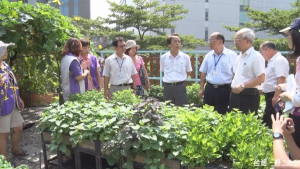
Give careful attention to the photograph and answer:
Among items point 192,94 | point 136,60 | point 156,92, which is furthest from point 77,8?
point 136,60

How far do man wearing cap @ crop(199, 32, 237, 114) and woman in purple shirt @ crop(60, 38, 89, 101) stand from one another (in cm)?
196

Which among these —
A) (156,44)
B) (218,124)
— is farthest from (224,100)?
(156,44)

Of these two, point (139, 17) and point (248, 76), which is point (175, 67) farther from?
point (139, 17)

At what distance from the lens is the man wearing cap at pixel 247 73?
383 cm

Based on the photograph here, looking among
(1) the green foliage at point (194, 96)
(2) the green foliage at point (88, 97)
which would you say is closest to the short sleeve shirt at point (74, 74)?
(2) the green foliage at point (88, 97)

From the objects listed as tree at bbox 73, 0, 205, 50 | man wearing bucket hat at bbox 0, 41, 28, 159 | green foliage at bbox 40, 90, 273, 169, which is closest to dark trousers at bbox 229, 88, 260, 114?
green foliage at bbox 40, 90, 273, 169

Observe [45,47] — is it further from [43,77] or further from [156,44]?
[156,44]

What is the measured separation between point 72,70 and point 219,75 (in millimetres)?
2220

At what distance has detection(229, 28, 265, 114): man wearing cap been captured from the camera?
383cm

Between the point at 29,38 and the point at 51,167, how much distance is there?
2263 mm

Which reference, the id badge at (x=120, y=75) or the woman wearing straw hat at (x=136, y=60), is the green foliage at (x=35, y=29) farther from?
the id badge at (x=120, y=75)

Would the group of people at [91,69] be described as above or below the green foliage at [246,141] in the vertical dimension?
above

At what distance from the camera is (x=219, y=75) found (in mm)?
4527

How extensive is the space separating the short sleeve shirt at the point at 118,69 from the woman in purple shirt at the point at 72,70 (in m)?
0.68
